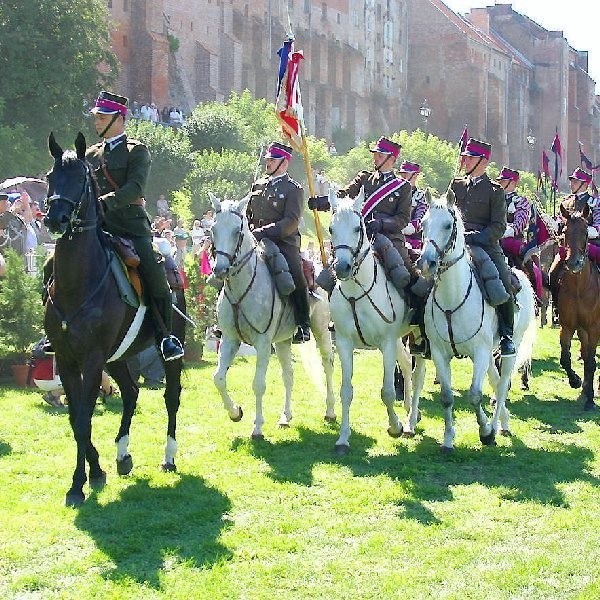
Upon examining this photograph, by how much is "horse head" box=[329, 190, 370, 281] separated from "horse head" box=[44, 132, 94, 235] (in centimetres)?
251

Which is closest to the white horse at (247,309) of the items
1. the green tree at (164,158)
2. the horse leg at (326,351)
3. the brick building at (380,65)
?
the horse leg at (326,351)

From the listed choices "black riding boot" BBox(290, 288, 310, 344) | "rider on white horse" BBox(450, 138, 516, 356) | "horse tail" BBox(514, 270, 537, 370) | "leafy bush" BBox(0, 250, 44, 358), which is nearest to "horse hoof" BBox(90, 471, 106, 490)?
"black riding boot" BBox(290, 288, 310, 344)

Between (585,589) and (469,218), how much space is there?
17.6ft

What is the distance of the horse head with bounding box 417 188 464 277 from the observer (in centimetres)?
943

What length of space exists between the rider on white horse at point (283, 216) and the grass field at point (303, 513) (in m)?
1.45

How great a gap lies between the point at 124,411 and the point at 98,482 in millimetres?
947

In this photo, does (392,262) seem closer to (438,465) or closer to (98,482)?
(438,465)

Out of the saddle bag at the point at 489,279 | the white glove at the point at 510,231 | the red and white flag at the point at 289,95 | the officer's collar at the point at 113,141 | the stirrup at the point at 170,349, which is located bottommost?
the stirrup at the point at 170,349

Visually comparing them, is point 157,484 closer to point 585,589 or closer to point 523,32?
point 585,589

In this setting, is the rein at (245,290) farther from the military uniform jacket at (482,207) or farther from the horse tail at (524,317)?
the horse tail at (524,317)

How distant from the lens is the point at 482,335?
10477 mm

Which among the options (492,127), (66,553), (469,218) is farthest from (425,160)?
(66,553)

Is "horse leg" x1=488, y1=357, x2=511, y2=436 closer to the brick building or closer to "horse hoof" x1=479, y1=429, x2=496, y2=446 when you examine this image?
"horse hoof" x1=479, y1=429, x2=496, y2=446

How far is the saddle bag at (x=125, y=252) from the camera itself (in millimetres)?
A: 8922
